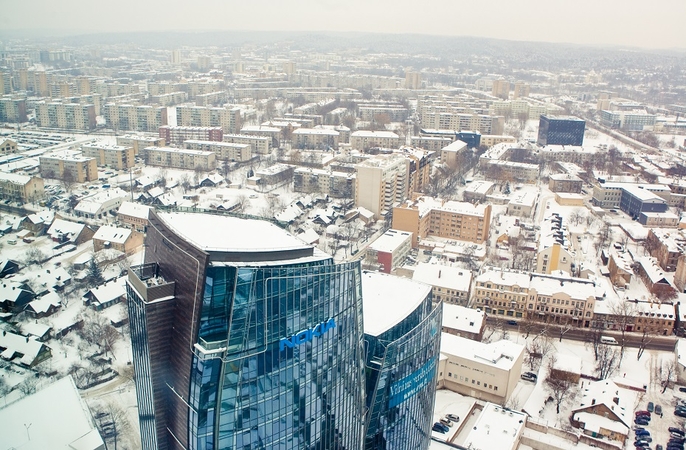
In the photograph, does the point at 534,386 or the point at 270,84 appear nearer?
the point at 534,386

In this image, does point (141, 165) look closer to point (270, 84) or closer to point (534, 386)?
point (534, 386)

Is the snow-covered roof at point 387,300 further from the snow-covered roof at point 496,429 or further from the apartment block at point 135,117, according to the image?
the apartment block at point 135,117

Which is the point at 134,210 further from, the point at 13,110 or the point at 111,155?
the point at 13,110

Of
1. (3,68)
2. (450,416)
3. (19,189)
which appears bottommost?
(450,416)

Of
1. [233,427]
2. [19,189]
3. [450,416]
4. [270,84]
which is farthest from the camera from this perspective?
[270,84]

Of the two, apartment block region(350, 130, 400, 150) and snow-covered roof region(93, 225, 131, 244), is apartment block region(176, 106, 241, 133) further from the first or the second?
snow-covered roof region(93, 225, 131, 244)

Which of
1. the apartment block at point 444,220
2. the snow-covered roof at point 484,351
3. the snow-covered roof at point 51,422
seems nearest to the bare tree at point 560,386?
the snow-covered roof at point 484,351

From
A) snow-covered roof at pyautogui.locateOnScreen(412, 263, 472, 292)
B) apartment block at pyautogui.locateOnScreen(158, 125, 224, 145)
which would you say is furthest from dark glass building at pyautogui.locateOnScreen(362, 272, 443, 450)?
apartment block at pyautogui.locateOnScreen(158, 125, 224, 145)

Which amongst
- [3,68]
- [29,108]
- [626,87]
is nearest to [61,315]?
[3,68]
